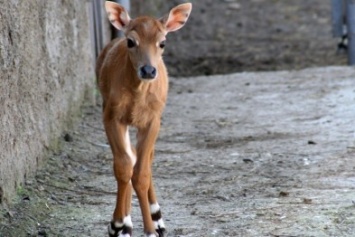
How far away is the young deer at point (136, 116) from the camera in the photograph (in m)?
7.42

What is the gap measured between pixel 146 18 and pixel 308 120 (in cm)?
393

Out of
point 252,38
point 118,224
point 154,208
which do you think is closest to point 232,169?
point 154,208

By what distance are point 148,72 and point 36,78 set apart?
2195 millimetres

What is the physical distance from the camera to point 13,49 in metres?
8.41

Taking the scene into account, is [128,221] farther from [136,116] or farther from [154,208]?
[136,116]

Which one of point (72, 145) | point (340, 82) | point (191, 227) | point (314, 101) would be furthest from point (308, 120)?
point (191, 227)

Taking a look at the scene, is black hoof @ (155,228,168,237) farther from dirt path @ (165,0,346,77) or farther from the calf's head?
dirt path @ (165,0,346,77)

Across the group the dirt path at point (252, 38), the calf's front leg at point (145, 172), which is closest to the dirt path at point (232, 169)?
the calf's front leg at point (145, 172)

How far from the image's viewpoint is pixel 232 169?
9.34 metres

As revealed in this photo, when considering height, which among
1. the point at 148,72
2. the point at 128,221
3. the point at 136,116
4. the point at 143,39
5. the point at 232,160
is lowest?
the point at 232,160

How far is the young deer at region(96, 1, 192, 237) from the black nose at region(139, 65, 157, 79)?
1cm

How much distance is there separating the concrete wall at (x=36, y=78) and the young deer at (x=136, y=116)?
0.93 meters

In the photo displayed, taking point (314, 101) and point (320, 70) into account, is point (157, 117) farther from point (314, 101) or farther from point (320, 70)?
point (320, 70)

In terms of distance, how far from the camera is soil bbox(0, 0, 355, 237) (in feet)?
25.5
